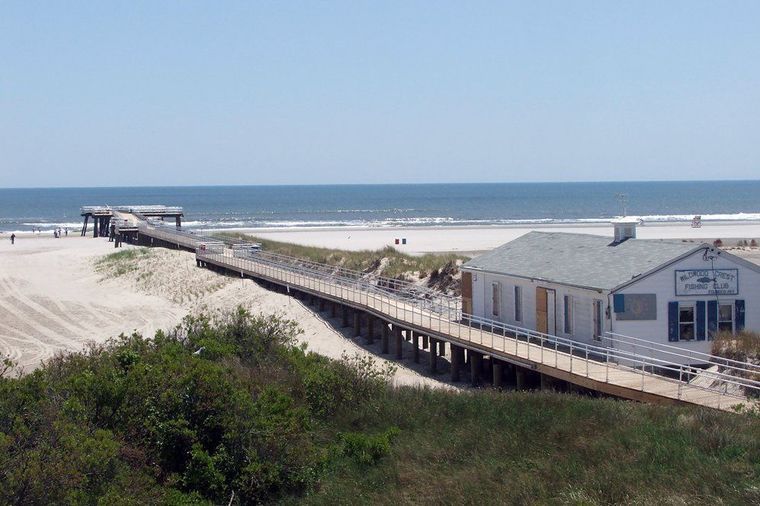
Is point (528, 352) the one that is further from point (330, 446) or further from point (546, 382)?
point (330, 446)

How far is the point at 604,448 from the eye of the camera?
1365 centimetres

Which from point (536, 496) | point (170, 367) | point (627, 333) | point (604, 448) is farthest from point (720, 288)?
point (170, 367)

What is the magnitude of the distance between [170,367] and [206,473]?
2.14m

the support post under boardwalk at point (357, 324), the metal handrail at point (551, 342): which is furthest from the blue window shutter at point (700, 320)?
the support post under boardwalk at point (357, 324)

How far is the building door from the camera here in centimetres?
2370

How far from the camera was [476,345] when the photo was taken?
2345 cm

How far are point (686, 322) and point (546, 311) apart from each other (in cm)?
356

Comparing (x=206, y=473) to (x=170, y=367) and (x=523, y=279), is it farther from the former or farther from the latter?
(x=523, y=279)

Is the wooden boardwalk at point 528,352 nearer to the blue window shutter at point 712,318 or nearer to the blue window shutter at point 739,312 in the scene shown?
the blue window shutter at point 712,318

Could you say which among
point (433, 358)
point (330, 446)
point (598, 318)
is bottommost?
point (433, 358)

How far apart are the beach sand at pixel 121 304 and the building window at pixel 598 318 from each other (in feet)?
13.6

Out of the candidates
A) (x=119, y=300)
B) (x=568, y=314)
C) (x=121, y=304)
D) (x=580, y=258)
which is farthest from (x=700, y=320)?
(x=119, y=300)

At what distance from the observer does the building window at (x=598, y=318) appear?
856 inches

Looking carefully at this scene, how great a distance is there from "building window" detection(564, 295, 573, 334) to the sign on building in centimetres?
258
